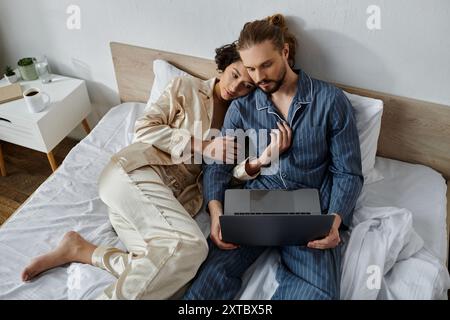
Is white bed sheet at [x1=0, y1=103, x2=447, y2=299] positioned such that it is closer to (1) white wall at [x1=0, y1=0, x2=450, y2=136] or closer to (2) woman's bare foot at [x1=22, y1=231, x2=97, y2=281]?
(2) woman's bare foot at [x1=22, y1=231, x2=97, y2=281]

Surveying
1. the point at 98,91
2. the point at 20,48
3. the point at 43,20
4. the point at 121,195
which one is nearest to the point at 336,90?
the point at 121,195

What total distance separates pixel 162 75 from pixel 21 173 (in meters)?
1.11

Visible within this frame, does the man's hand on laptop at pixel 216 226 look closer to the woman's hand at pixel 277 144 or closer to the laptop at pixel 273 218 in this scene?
the laptop at pixel 273 218

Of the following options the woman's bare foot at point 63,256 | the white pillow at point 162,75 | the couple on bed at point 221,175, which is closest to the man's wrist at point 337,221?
the couple on bed at point 221,175

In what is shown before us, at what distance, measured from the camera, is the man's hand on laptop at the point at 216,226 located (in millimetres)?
1302

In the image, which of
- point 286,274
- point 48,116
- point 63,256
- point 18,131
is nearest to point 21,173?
point 18,131

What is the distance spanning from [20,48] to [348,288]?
2105 mm

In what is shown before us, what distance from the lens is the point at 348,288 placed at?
1196 mm

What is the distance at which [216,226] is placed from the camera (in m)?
1.36

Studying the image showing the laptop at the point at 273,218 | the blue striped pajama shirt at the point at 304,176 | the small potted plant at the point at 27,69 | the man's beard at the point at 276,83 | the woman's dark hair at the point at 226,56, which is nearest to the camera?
the laptop at the point at 273,218

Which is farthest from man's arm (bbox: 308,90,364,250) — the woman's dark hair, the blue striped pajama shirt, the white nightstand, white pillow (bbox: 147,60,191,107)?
the white nightstand

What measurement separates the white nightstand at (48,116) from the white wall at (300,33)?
147 mm

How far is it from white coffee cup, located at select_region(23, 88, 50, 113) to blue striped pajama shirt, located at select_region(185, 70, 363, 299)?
965mm

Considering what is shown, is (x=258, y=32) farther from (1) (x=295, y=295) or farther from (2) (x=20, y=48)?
(2) (x=20, y=48)
